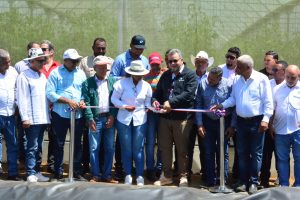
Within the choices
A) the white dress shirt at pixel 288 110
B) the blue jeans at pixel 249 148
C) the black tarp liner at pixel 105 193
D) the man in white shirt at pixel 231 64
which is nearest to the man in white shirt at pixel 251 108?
the blue jeans at pixel 249 148

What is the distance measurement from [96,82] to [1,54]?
4.23 ft

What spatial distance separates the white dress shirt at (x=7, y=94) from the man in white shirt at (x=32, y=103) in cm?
15

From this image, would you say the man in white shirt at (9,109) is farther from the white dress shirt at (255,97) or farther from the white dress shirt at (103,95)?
the white dress shirt at (255,97)

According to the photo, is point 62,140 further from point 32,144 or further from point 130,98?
point 130,98

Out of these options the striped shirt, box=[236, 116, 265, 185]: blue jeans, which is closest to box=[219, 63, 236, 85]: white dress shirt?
box=[236, 116, 265, 185]: blue jeans

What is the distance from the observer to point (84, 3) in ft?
33.2

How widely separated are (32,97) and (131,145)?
1.44 metres

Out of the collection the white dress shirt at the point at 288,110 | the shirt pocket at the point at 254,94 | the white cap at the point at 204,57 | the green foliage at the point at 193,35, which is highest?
the green foliage at the point at 193,35

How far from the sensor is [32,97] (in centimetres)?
789

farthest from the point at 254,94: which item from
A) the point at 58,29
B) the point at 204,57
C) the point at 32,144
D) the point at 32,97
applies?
the point at 58,29

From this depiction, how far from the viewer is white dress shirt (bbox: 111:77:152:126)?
25.9 feet

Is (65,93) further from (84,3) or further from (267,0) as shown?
(267,0)

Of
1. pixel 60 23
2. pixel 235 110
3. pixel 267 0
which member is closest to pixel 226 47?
pixel 267 0

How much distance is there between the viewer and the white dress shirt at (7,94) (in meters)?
7.95
